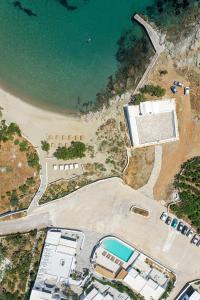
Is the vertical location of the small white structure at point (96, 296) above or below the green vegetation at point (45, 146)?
below

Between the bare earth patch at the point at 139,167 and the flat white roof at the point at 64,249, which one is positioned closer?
Result: the flat white roof at the point at 64,249

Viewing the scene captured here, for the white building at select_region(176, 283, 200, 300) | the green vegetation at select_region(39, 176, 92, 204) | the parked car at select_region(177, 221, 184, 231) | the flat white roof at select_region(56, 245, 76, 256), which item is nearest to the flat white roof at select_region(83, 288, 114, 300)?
the flat white roof at select_region(56, 245, 76, 256)

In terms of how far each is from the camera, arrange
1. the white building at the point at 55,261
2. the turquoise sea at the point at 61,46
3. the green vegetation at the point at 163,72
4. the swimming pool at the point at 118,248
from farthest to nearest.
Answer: the turquoise sea at the point at 61,46, the green vegetation at the point at 163,72, the swimming pool at the point at 118,248, the white building at the point at 55,261

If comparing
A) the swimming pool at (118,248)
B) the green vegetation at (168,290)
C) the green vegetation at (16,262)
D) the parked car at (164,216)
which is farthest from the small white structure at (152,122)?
the green vegetation at (16,262)

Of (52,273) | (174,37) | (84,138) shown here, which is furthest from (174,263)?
(174,37)

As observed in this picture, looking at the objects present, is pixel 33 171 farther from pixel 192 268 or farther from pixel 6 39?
pixel 192 268

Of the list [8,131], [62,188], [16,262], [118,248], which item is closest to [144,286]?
[118,248]

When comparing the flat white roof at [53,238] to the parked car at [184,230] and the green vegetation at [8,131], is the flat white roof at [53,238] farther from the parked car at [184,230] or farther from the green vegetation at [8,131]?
the parked car at [184,230]
